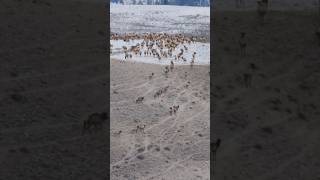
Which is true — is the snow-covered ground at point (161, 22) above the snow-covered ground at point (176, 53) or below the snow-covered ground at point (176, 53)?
above
